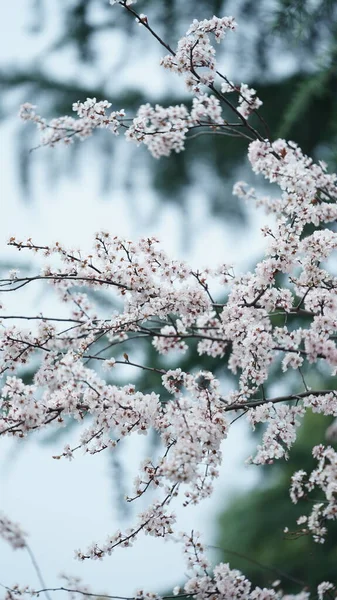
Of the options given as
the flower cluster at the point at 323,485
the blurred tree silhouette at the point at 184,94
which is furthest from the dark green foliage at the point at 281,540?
the blurred tree silhouette at the point at 184,94

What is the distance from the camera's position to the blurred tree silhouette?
116 inches

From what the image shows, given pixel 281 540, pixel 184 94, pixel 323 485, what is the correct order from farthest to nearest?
pixel 281 540 < pixel 184 94 < pixel 323 485

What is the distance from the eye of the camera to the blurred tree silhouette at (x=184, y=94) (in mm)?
2959

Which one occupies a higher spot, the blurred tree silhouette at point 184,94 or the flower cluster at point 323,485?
the blurred tree silhouette at point 184,94

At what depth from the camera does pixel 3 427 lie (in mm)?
1394

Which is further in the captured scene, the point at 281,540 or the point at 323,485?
the point at 281,540

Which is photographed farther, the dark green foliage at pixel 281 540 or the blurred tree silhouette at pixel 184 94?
the dark green foliage at pixel 281 540

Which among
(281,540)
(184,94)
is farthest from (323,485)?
(281,540)

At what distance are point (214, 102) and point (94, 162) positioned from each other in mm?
1886

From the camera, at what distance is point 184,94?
3.28 m

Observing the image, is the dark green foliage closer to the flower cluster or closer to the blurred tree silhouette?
the flower cluster

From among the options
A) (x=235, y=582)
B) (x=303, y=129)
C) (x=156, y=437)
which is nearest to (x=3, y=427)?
(x=235, y=582)

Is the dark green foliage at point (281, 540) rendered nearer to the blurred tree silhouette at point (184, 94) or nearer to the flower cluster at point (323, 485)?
the flower cluster at point (323, 485)

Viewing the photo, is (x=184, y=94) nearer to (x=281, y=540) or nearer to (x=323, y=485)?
(x=323, y=485)
